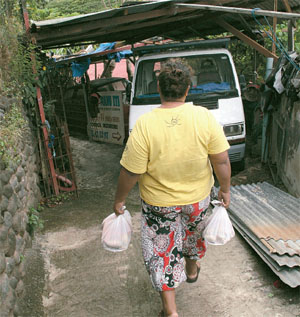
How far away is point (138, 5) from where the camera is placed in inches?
168

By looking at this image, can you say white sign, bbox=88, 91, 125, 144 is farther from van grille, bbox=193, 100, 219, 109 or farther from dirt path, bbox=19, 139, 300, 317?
dirt path, bbox=19, 139, 300, 317

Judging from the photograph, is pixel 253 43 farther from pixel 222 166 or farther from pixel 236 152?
pixel 222 166

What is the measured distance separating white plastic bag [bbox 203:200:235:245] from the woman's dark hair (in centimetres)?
95

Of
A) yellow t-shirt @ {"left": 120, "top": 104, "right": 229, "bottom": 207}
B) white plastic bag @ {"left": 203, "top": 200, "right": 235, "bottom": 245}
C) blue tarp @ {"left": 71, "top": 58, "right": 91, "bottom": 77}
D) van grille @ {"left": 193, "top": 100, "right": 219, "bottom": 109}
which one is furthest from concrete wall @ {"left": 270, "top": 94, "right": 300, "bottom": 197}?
blue tarp @ {"left": 71, "top": 58, "right": 91, "bottom": 77}

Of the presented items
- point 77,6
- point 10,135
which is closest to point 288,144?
point 10,135

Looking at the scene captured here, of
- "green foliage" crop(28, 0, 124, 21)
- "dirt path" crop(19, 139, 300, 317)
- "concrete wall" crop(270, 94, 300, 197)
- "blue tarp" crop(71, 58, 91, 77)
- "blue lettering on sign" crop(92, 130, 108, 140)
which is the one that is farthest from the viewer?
"green foliage" crop(28, 0, 124, 21)

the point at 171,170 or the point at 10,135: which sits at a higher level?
the point at 10,135

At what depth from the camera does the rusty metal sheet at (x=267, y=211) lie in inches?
139

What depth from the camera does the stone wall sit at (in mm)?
2432

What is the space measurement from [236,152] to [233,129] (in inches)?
15.1

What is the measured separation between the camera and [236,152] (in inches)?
212

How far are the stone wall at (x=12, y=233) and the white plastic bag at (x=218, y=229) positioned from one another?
A: 4.98ft

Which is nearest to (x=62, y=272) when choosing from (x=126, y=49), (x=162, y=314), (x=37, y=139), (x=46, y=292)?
(x=46, y=292)

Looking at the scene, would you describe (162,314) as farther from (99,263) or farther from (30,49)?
(30,49)
